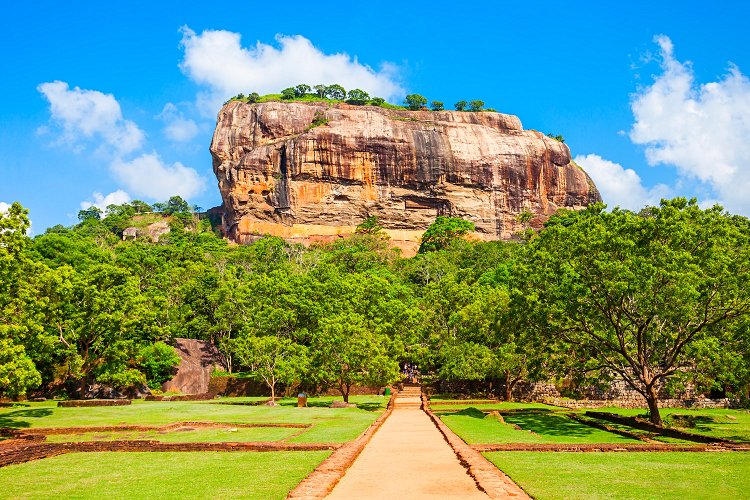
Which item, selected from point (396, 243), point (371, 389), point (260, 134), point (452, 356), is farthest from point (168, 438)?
point (260, 134)

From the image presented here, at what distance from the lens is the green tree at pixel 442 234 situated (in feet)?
306

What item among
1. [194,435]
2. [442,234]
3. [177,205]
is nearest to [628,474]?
[194,435]

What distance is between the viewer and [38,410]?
89.2 ft

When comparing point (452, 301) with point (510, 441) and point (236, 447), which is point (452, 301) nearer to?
point (510, 441)

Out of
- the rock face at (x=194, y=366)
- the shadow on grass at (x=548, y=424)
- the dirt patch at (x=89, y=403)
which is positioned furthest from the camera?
the rock face at (x=194, y=366)

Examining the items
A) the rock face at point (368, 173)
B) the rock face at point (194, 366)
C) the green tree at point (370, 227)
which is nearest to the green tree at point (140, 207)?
the rock face at point (368, 173)

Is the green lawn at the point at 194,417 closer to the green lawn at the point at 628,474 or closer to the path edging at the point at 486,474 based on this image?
the path edging at the point at 486,474

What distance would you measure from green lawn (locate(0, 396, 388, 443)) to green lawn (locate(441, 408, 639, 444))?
395 cm

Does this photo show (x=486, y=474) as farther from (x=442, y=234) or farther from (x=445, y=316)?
(x=442, y=234)

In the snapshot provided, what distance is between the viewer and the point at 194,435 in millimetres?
19156

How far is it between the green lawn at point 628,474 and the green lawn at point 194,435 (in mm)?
8034

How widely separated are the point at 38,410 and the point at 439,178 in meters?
89.0

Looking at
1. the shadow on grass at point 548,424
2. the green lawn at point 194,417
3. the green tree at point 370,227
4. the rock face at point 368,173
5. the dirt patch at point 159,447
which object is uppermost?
the rock face at point 368,173

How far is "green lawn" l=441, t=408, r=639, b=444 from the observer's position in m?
18.6
